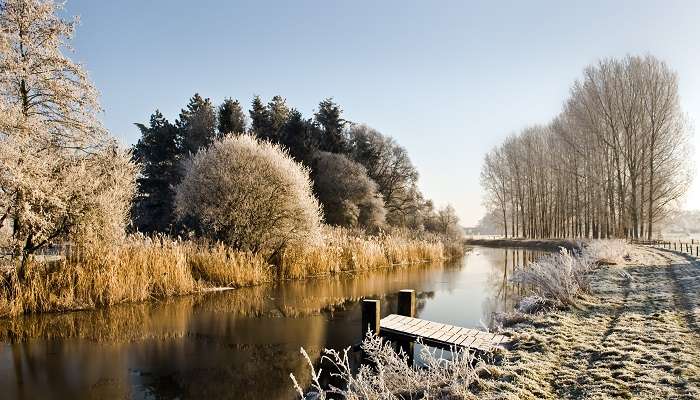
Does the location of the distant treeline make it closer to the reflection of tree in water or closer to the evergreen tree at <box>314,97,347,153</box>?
the evergreen tree at <box>314,97,347,153</box>

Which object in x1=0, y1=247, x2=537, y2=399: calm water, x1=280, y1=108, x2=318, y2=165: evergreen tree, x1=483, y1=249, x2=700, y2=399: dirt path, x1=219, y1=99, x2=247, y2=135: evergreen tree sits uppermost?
x1=219, y1=99, x2=247, y2=135: evergreen tree

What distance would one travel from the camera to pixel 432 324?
8.18 m

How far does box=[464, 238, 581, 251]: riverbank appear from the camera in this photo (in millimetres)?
32306

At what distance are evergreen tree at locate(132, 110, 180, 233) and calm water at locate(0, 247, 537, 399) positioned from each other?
2017cm

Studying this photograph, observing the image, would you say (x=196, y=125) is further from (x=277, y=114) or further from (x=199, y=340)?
(x=199, y=340)

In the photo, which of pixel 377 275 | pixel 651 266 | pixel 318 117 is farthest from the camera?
pixel 318 117

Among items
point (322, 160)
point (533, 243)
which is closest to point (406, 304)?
point (322, 160)

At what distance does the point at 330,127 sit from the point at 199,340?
30.9 m

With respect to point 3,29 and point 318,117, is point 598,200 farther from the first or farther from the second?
point 3,29

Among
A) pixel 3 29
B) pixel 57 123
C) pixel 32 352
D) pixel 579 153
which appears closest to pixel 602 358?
pixel 32 352

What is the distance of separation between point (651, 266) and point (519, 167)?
30.8 meters

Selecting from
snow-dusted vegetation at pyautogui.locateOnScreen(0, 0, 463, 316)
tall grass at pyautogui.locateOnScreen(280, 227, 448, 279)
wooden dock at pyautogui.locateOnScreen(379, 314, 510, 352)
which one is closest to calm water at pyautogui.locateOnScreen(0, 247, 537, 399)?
snow-dusted vegetation at pyautogui.locateOnScreen(0, 0, 463, 316)

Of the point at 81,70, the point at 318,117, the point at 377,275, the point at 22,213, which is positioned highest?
the point at 318,117

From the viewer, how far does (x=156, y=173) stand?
35.8 m
